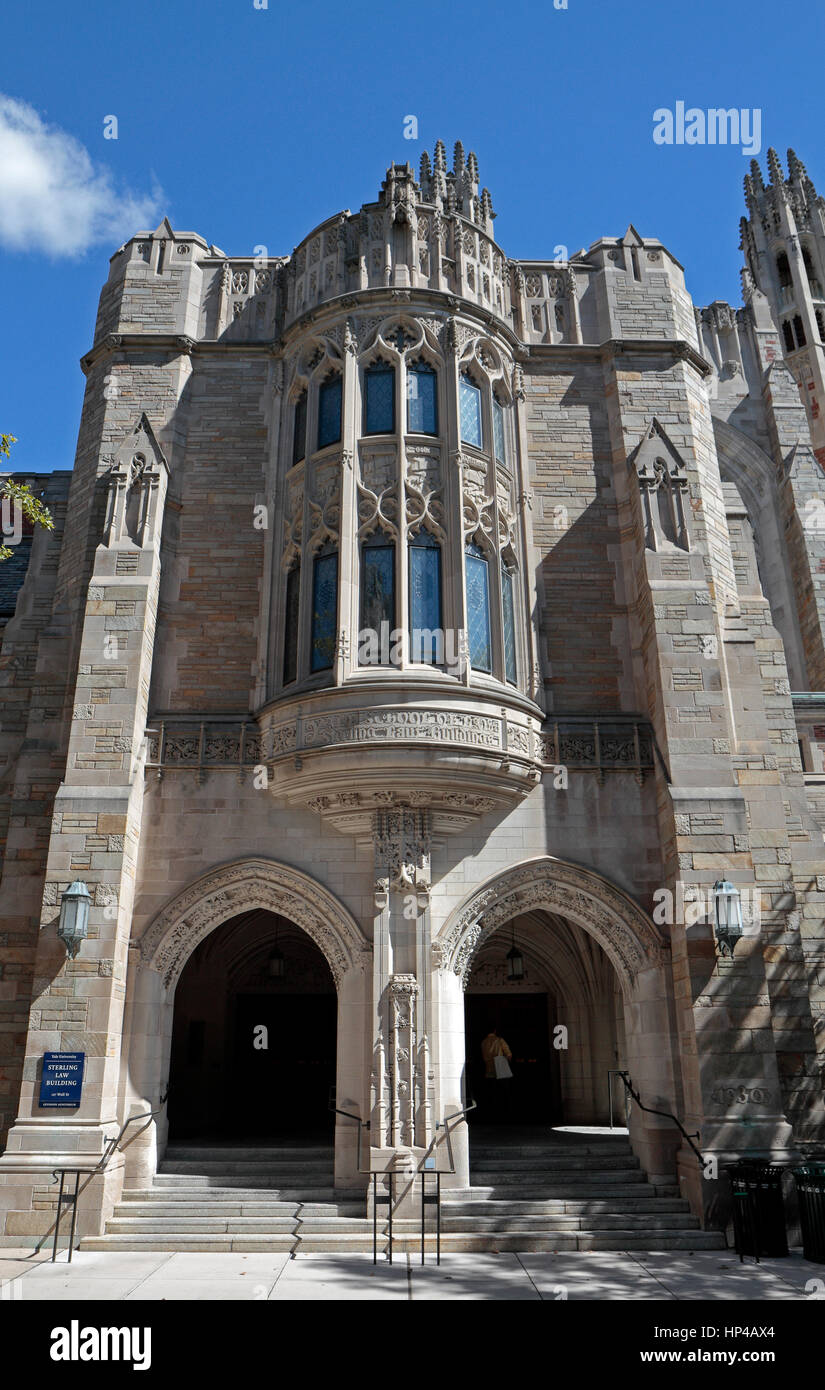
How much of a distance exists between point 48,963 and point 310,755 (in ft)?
14.1

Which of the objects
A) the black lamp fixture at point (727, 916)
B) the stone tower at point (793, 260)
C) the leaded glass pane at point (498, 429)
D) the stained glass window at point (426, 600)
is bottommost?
the black lamp fixture at point (727, 916)

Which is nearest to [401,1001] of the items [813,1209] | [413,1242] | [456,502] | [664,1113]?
[413,1242]

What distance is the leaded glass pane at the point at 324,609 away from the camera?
14.7 m

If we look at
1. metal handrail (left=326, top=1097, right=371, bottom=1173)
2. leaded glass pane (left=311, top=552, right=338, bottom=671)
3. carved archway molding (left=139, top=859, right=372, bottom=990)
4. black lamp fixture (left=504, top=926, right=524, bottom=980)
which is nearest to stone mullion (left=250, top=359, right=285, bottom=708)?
leaded glass pane (left=311, top=552, right=338, bottom=671)

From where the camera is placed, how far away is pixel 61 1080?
39.5 ft

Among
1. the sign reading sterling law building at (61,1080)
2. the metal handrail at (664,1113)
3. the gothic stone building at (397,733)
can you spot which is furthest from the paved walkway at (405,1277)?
the sign reading sterling law building at (61,1080)

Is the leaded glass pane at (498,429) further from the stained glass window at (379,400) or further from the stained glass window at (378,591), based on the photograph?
the stained glass window at (378,591)

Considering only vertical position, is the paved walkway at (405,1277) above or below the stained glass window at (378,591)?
below

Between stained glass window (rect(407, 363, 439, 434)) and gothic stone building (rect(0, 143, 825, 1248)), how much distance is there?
0.18ft

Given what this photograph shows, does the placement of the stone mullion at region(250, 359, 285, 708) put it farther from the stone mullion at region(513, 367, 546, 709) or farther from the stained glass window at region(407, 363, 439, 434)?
the stone mullion at region(513, 367, 546, 709)

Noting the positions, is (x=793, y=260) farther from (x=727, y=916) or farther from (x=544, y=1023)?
(x=727, y=916)

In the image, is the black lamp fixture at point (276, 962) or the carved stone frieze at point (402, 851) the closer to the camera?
the carved stone frieze at point (402, 851)

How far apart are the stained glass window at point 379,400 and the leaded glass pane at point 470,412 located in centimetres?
113
